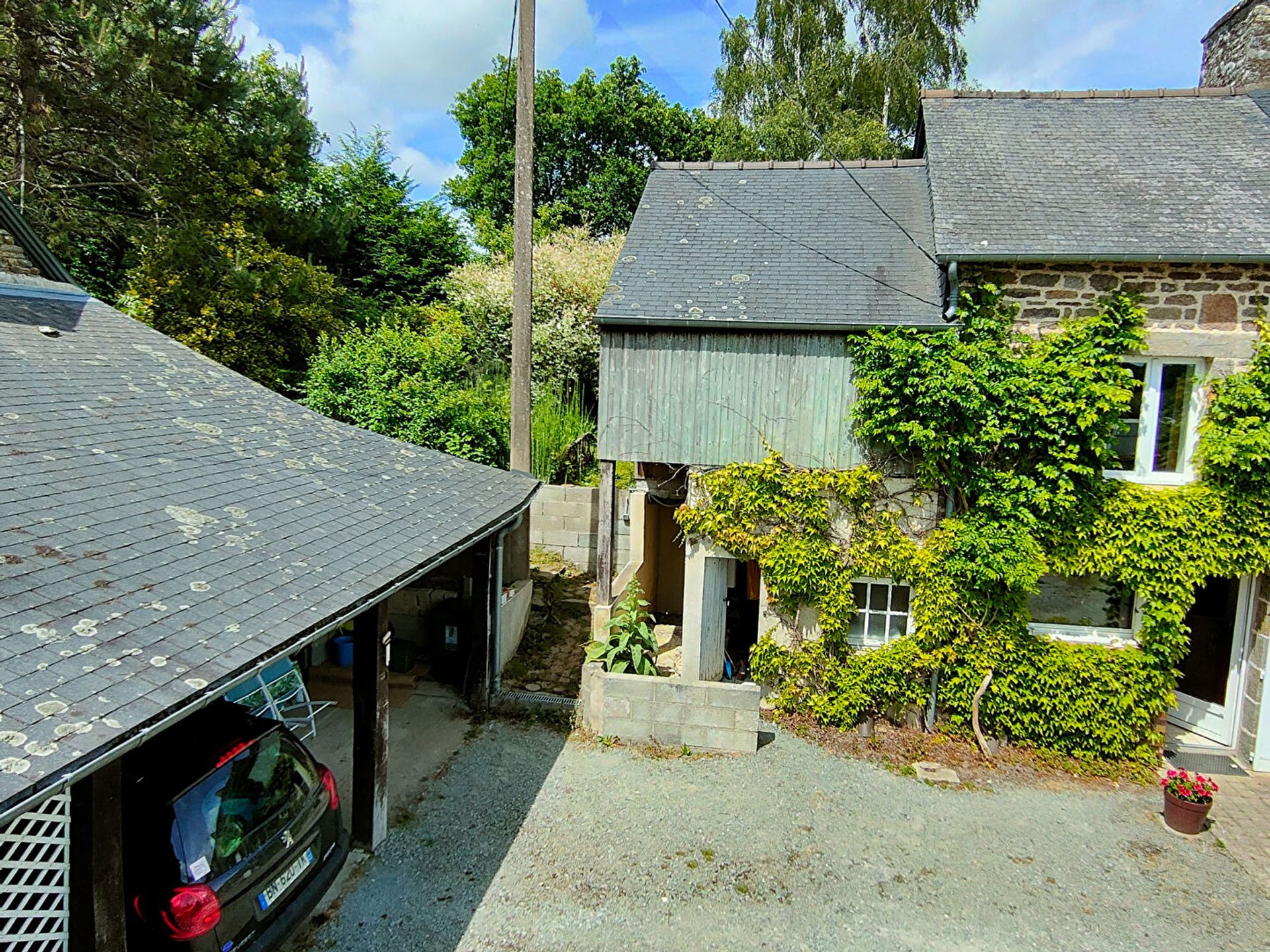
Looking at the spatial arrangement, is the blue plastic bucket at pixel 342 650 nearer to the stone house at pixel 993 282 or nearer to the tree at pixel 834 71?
the stone house at pixel 993 282

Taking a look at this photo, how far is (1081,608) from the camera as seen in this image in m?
8.83

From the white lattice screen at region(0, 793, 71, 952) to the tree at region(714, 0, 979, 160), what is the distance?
22.0 metres

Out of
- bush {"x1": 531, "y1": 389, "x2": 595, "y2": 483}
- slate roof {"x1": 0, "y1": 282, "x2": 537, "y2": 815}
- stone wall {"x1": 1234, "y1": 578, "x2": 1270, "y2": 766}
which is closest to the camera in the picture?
slate roof {"x1": 0, "y1": 282, "x2": 537, "y2": 815}

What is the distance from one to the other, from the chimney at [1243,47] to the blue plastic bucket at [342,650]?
1514cm

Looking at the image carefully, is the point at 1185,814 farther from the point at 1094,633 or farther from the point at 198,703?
the point at 198,703

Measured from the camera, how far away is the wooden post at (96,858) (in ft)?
11.6

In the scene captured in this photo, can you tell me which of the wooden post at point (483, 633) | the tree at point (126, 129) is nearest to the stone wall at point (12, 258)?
the wooden post at point (483, 633)

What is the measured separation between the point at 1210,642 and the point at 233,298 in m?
18.0

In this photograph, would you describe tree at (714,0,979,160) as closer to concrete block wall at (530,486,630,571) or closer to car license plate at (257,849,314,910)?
concrete block wall at (530,486,630,571)

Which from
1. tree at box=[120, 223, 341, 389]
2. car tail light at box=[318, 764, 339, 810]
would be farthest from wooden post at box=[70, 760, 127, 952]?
tree at box=[120, 223, 341, 389]

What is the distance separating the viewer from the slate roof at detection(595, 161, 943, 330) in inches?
340

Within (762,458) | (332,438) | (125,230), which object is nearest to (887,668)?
(762,458)

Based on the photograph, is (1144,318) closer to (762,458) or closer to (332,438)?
(762,458)

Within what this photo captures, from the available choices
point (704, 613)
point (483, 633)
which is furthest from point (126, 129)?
point (704, 613)
